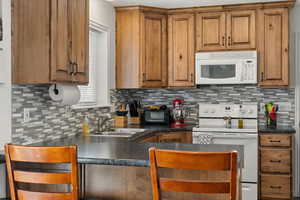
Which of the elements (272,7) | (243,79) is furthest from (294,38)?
(243,79)

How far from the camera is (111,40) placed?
458 cm

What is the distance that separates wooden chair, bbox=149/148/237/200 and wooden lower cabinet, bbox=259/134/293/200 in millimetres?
2621

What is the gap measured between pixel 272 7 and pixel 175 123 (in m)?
1.89

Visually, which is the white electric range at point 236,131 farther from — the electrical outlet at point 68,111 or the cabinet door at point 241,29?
the electrical outlet at point 68,111

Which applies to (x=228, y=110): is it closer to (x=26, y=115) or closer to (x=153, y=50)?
(x=153, y=50)

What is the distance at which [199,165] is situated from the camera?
5.71ft

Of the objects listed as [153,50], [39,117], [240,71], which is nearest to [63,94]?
[39,117]

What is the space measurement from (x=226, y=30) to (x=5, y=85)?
9.76 feet

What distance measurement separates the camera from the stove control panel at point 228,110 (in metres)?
4.75

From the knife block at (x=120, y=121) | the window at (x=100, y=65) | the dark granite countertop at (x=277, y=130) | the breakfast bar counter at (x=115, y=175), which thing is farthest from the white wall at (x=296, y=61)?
the breakfast bar counter at (x=115, y=175)

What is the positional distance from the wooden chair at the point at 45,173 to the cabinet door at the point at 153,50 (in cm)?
275

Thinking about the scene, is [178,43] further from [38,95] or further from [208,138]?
[38,95]

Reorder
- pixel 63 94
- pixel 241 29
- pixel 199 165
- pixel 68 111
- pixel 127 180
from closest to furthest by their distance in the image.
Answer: pixel 199 165, pixel 127 180, pixel 63 94, pixel 68 111, pixel 241 29

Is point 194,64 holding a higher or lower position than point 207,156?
higher
